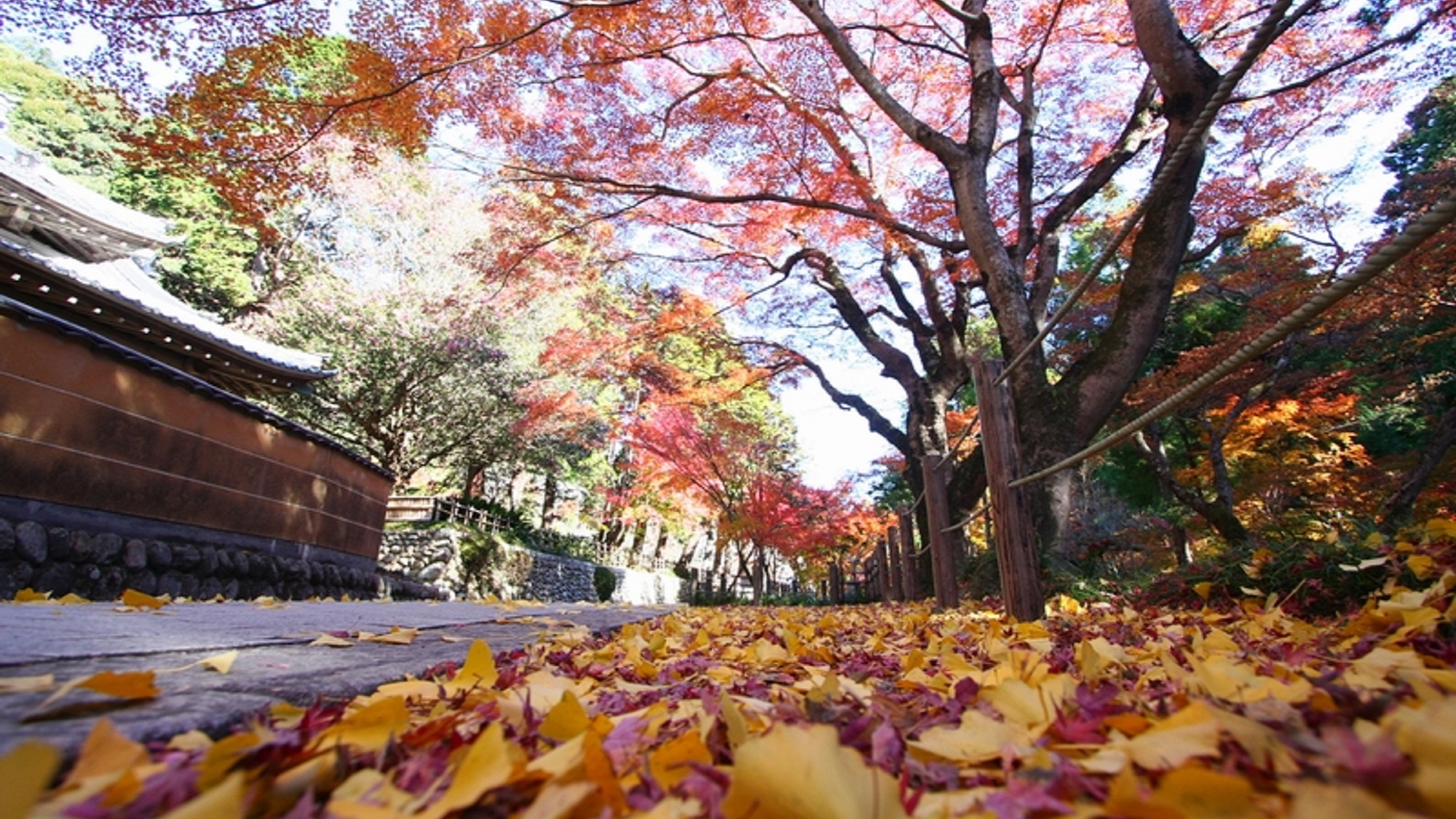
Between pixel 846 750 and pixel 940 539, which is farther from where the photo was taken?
pixel 940 539

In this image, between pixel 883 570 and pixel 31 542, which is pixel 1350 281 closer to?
pixel 31 542

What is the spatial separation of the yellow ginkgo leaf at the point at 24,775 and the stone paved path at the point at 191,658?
0.19 m

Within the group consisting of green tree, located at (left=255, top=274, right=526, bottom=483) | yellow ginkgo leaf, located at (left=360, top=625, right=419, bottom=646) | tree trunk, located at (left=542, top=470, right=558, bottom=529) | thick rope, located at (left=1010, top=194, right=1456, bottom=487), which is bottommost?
yellow ginkgo leaf, located at (left=360, top=625, right=419, bottom=646)

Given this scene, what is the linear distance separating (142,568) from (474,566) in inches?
305

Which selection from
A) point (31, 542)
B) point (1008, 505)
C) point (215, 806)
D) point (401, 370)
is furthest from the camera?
point (401, 370)

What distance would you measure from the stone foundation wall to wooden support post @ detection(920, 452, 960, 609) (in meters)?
4.91

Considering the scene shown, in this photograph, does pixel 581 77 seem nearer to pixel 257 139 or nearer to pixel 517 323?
pixel 257 139

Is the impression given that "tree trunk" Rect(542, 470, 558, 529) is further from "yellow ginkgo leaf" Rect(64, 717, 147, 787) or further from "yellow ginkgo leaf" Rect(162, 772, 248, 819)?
"yellow ginkgo leaf" Rect(162, 772, 248, 819)

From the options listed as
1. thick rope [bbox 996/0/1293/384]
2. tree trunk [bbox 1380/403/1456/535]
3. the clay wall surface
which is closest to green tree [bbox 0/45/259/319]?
the clay wall surface

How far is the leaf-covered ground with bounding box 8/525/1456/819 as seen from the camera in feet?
1.24

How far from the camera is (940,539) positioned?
13.6ft

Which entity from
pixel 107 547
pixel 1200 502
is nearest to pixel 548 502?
pixel 107 547

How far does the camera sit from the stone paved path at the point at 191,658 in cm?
61

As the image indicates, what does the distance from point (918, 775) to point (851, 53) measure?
5146 mm
